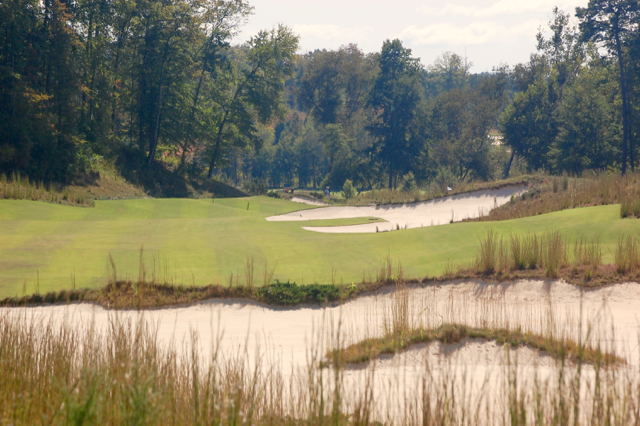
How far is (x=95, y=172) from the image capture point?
29281 millimetres

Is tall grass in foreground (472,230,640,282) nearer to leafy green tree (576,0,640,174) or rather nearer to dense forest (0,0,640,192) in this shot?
dense forest (0,0,640,192)

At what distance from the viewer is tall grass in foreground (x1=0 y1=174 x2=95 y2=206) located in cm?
1916

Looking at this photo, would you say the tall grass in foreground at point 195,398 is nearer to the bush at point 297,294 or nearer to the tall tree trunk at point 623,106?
the bush at point 297,294

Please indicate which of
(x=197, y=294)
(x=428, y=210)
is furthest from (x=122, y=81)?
(x=197, y=294)

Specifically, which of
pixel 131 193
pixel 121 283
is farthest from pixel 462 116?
pixel 121 283

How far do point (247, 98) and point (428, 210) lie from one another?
891 inches

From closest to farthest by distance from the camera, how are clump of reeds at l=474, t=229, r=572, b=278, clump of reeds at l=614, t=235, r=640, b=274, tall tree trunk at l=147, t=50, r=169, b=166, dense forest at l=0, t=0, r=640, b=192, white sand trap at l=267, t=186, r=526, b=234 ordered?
clump of reeds at l=614, t=235, r=640, b=274 < clump of reeds at l=474, t=229, r=572, b=278 < white sand trap at l=267, t=186, r=526, b=234 < dense forest at l=0, t=0, r=640, b=192 < tall tree trunk at l=147, t=50, r=169, b=166

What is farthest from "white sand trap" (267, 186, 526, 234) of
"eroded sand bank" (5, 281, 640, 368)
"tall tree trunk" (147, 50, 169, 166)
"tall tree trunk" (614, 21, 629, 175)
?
"tall tree trunk" (147, 50, 169, 166)

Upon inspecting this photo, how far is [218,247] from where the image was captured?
1370 centimetres

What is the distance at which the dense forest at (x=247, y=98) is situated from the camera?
25859mm

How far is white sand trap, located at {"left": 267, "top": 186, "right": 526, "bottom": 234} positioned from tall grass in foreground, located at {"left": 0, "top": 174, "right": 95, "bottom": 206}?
27.4ft

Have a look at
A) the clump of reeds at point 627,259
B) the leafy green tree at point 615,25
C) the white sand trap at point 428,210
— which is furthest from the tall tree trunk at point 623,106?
the clump of reeds at point 627,259

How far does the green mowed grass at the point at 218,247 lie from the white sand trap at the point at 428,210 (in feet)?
24.0

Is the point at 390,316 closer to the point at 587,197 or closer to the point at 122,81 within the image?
the point at 587,197
